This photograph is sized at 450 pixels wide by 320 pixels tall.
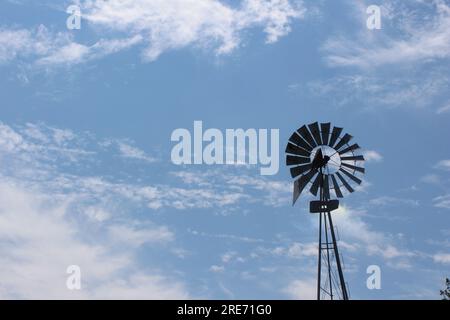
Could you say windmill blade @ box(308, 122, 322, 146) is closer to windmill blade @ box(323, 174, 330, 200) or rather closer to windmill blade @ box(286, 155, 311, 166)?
windmill blade @ box(286, 155, 311, 166)

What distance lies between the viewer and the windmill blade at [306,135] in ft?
94.6

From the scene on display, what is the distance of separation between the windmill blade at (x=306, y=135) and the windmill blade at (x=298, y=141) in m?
0.18

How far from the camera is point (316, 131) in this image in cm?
2878

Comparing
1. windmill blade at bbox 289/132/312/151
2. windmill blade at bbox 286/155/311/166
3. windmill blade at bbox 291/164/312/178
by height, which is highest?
windmill blade at bbox 289/132/312/151

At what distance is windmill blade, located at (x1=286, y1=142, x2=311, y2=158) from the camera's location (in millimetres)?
28969

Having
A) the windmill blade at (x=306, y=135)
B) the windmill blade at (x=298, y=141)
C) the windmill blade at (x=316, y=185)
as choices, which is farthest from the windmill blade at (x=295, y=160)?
the windmill blade at (x=316, y=185)

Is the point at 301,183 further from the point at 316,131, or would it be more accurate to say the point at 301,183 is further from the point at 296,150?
the point at 316,131

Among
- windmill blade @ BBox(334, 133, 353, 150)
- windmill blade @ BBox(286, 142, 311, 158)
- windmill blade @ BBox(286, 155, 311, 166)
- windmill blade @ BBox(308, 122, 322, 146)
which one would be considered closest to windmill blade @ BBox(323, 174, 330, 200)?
windmill blade @ BBox(286, 155, 311, 166)

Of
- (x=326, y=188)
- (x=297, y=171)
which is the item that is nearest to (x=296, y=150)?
(x=297, y=171)

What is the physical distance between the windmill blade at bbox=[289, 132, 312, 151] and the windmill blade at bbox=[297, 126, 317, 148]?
0.18 metres
